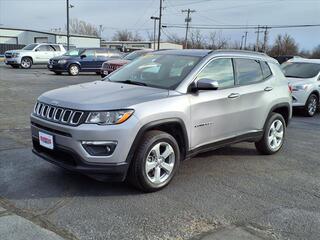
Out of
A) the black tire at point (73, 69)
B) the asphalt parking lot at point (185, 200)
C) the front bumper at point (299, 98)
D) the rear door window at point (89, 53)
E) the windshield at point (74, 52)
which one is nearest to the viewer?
the asphalt parking lot at point (185, 200)

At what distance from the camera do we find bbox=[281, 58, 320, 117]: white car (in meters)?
11.0

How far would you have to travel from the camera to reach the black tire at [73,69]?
2307 cm

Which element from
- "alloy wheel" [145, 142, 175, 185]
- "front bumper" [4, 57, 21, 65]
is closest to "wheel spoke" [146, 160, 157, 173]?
"alloy wheel" [145, 142, 175, 185]

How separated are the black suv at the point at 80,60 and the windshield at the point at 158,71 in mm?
17738

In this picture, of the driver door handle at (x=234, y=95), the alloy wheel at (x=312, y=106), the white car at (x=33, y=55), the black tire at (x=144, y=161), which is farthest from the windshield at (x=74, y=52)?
the black tire at (x=144, y=161)

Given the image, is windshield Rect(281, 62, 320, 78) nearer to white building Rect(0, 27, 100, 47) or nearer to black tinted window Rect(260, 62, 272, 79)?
black tinted window Rect(260, 62, 272, 79)

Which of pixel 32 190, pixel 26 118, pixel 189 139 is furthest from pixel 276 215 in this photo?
pixel 26 118

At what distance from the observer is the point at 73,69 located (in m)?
23.2

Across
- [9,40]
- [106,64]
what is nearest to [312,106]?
[106,64]

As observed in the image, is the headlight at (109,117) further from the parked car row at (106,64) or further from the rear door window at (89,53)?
the rear door window at (89,53)

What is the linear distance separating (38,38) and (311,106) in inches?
2071

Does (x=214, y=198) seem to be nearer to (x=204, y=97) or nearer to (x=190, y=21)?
(x=204, y=97)

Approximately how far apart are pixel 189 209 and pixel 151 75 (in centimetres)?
205

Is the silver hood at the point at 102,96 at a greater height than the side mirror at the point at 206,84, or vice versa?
the side mirror at the point at 206,84
